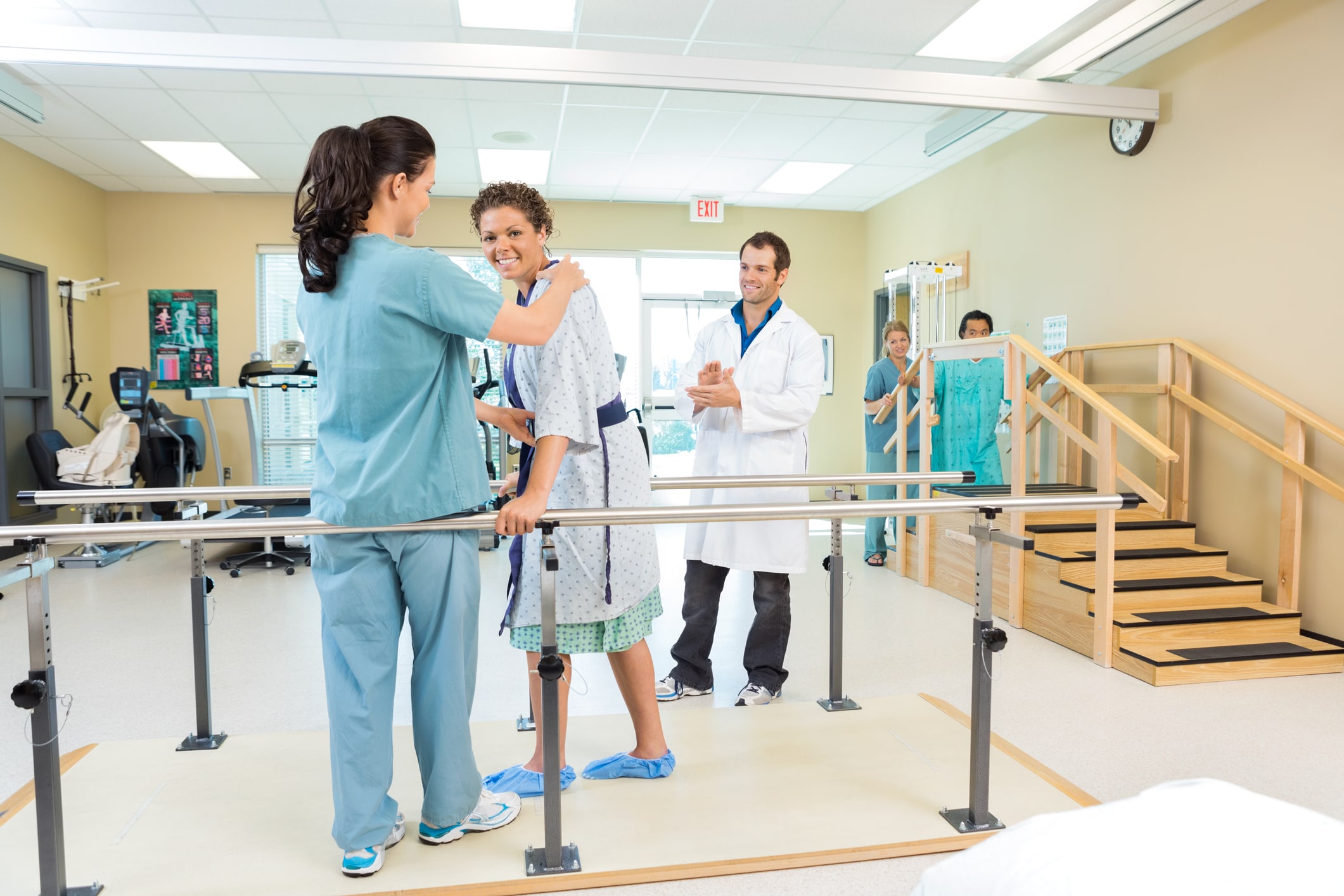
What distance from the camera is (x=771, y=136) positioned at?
Answer: 20.0 ft

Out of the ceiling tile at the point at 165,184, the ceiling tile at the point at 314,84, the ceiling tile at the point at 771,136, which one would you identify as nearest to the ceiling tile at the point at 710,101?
the ceiling tile at the point at 771,136

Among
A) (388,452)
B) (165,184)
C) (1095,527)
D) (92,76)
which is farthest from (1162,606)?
(165,184)

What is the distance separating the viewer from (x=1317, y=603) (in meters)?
3.82

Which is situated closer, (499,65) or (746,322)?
(746,322)

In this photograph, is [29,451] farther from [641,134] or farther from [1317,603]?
[1317,603]

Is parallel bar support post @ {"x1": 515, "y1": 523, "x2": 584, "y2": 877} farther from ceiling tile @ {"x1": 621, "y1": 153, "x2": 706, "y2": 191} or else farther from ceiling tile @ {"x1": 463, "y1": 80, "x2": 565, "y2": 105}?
ceiling tile @ {"x1": 621, "y1": 153, "x2": 706, "y2": 191}

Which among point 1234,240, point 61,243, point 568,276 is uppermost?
point 61,243

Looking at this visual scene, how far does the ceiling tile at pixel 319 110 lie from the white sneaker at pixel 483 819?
454 cm

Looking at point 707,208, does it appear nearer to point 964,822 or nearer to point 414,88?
point 414,88

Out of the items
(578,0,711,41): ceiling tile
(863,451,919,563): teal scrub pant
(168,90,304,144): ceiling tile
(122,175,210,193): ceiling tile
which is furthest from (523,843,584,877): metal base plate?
(122,175,210,193): ceiling tile

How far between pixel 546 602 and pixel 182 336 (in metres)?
7.34

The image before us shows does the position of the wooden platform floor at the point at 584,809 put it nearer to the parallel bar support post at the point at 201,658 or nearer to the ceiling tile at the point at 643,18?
the parallel bar support post at the point at 201,658

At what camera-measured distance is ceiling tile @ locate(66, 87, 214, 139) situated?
17.0 ft

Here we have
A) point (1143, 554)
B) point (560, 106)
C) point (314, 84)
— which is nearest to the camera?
point (1143, 554)
